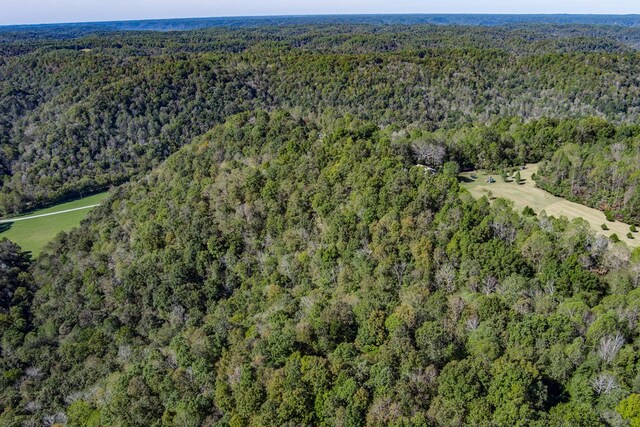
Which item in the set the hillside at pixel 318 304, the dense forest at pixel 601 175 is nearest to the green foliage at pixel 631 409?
the hillside at pixel 318 304

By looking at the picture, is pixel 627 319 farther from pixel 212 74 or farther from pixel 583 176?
pixel 212 74

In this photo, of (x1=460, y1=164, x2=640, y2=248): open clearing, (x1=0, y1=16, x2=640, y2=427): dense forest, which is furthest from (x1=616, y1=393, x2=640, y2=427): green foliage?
(x1=460, y1=164, x2=640, y2=248): open clearing

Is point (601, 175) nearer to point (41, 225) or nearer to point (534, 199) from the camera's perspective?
point (534, 199)

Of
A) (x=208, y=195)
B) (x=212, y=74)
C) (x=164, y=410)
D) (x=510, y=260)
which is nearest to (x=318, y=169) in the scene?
(x=208, y=195)

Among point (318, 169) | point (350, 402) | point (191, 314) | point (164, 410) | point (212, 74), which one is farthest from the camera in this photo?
point (212, 74)

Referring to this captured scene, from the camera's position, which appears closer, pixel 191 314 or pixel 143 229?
pixel 191 314

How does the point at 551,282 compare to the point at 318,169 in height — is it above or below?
below
